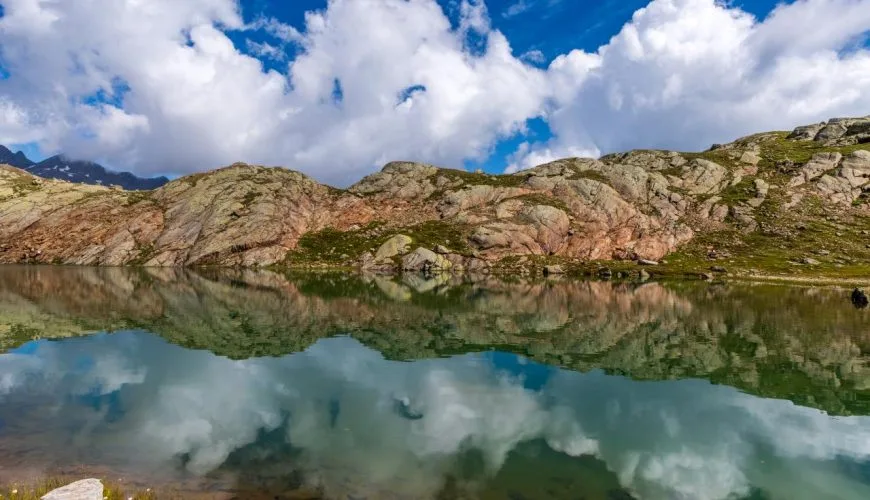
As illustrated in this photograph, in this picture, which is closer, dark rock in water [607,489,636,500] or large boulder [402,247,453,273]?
dark rock in water [607,489,636,500]

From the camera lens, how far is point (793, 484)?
21.8m

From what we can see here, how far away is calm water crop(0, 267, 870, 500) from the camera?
70.6ft

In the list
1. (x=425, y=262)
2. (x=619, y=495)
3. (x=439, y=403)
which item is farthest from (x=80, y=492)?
(x=425, y=262)

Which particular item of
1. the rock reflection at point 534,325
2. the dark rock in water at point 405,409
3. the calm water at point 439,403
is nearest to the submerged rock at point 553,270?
the rock reflection at point 534,325

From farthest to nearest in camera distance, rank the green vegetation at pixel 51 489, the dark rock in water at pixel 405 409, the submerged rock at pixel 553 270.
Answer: the submerged rock at pixel 553 270 → the dark rock in water at pixel 405 409 → the green vegetation at pixel 51 489

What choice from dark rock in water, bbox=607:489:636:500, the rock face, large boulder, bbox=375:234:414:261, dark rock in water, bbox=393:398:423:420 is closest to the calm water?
dark rock in water, bbox=607:489:636:500

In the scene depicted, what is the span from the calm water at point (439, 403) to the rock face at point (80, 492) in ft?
13.4

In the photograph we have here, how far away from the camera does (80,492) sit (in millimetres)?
15578

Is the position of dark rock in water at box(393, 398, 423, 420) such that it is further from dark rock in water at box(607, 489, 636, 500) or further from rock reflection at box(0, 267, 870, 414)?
rock reflection at box(0, 267, 870, 414)

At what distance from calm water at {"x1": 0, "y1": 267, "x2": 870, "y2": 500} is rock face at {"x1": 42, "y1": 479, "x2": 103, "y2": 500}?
4081 millimetres

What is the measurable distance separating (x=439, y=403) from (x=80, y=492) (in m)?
20.5

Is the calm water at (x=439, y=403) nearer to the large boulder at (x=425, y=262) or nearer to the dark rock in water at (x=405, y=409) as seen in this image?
the dark rock in water at (x=405, y=409)

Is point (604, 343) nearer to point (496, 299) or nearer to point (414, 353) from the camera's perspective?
point (414, 353)

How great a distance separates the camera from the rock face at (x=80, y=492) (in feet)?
49.9
